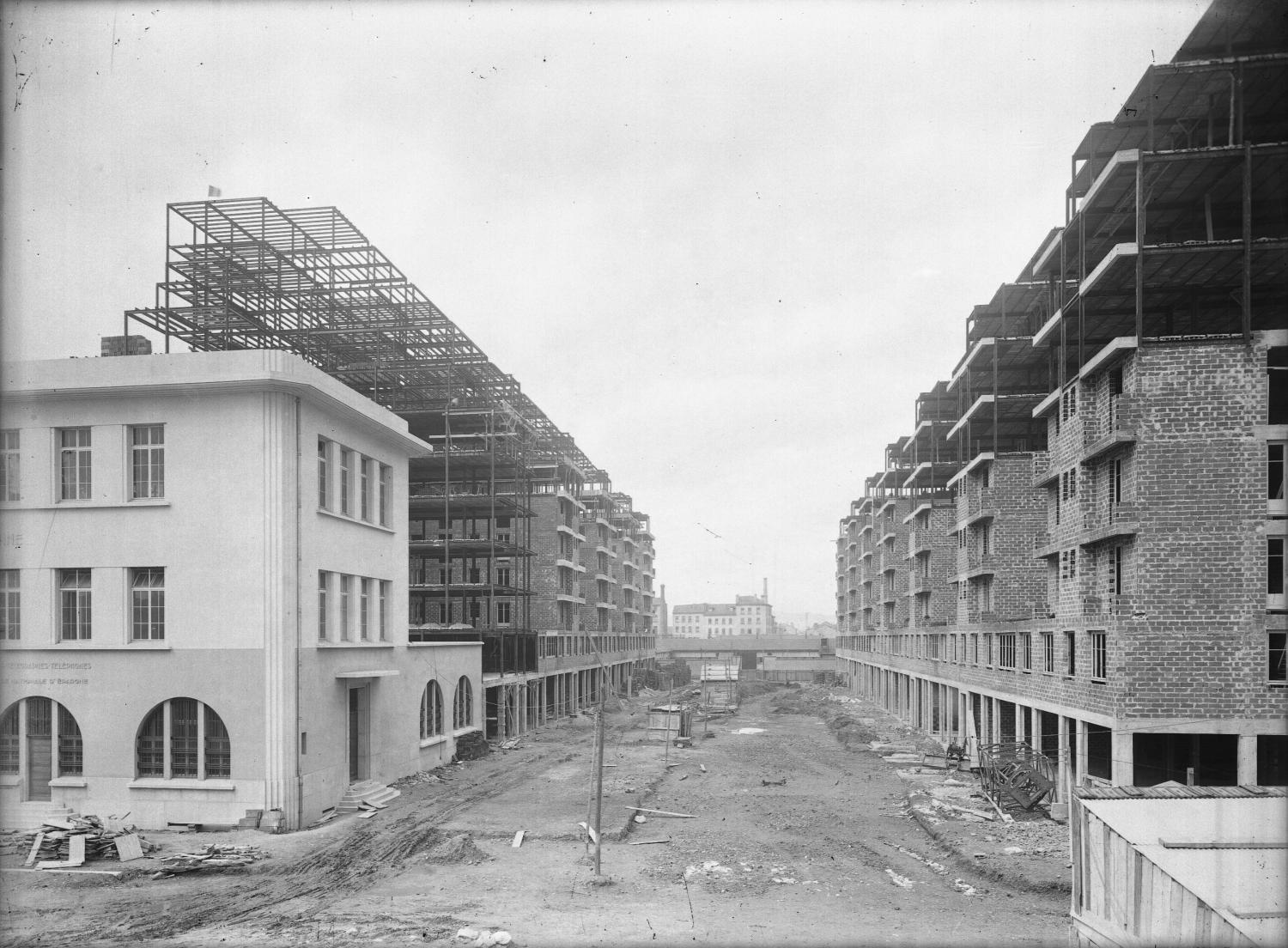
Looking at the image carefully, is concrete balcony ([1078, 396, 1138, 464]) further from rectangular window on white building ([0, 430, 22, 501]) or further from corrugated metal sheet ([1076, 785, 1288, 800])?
rectangular window on white building ([0, 430, 22, 501])

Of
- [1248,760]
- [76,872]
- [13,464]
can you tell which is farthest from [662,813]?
[13,464]

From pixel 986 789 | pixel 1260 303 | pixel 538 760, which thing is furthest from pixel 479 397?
pixel 1260 303

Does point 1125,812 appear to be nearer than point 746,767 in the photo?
Yes

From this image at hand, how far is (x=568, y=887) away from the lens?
19.5 m

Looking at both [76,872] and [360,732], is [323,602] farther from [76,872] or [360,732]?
[76,872]

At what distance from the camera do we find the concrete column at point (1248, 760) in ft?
75.9

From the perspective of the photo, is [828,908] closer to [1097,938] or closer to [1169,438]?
[1097,938]

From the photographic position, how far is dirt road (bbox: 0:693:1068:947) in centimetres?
1653

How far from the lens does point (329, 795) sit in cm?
2622

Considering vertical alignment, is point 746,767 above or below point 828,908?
below

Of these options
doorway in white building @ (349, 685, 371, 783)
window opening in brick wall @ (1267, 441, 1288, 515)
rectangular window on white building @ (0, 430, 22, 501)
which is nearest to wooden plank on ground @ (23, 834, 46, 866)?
rectangular window on white building @ (0, 430, 22, 501)

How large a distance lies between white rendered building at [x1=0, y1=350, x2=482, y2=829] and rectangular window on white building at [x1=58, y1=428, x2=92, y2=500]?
45mm

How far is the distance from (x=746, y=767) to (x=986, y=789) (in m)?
11.9

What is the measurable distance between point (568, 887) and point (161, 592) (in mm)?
13191
